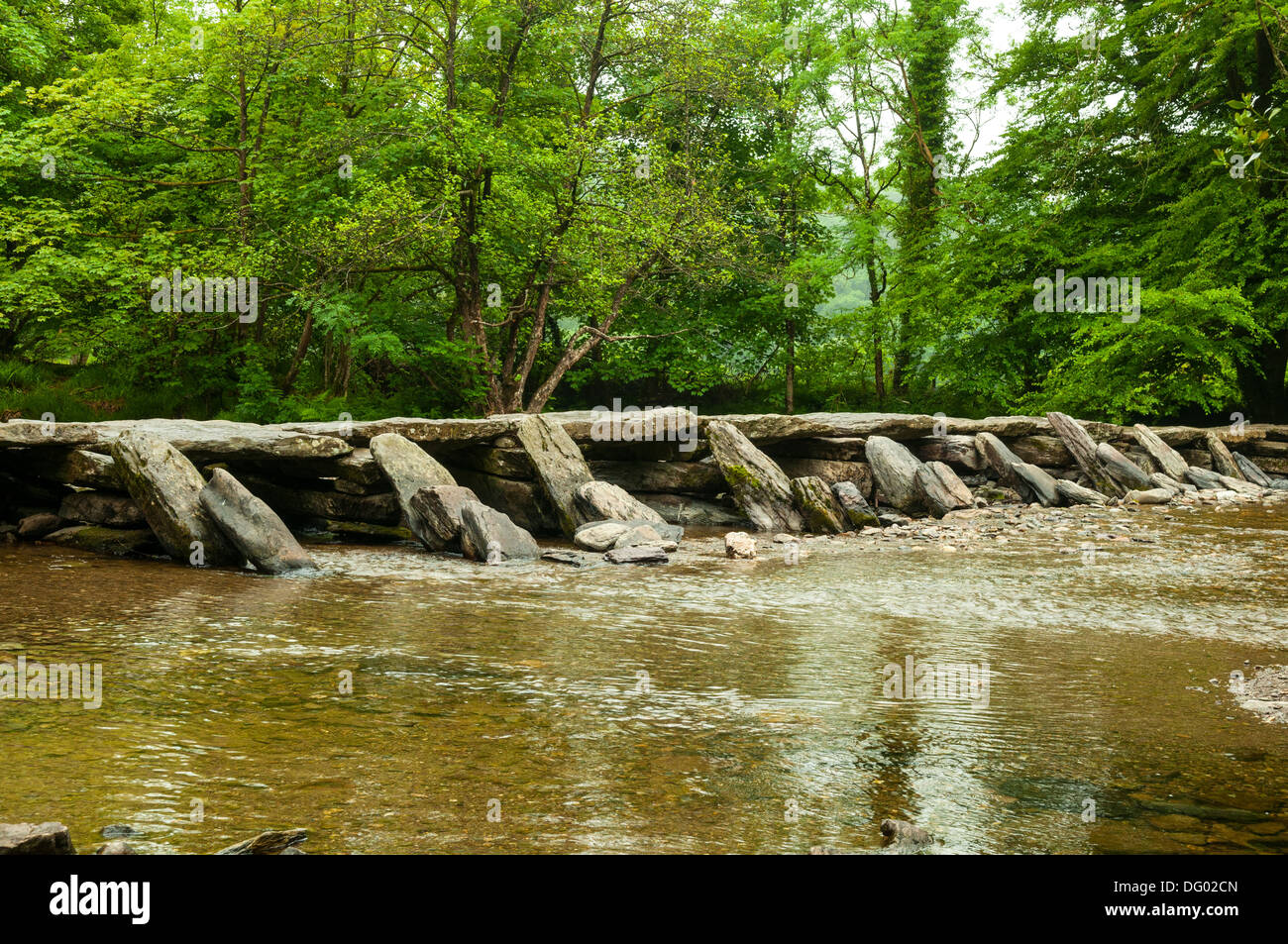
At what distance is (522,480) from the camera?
43.7ft

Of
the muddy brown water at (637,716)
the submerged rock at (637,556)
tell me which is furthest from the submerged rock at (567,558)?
the muddy brown water at (637,716)

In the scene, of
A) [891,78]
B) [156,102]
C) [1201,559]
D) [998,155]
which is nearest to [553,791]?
[1201,559]

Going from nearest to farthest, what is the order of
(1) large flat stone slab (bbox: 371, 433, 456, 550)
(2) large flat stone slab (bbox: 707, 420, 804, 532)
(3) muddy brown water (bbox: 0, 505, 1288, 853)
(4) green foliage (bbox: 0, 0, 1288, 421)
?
(3) muddy brown water (bbox: 0, 505, 1288, 853) < (1) large flat stone slab (bbox: 371, 433, 456, 550) < (2) large flat stone slab (bbox: 707, 420, 804, 532) < (4) green foliage (bbox: 0, 0, 1288, 421)

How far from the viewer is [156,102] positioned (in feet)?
64.1

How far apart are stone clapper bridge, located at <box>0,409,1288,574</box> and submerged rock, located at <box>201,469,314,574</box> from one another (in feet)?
0.06

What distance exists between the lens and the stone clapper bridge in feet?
32.5

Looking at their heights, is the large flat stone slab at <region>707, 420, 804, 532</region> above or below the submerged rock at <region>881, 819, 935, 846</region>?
above

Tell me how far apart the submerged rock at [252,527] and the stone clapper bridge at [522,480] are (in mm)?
19

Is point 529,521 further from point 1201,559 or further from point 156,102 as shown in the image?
point 156,102

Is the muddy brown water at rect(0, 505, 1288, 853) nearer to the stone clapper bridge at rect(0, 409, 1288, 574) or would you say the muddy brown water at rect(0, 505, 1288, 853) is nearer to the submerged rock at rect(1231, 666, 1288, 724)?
the submerged rock at rect(1231, 666, 1288, 724)

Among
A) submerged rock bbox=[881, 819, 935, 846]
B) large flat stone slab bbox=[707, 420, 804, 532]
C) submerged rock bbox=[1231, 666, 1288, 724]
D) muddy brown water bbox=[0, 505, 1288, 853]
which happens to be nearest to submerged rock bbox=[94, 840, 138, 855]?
muddy brown water bbox=[0, 505, 1288, 853]

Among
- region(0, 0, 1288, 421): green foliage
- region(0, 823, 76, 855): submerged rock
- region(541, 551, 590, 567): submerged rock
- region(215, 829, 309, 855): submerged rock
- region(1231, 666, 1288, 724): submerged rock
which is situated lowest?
region(1231, 666, 1288, 724): submerged rock

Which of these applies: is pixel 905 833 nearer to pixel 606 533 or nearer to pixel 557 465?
pixel 606 533

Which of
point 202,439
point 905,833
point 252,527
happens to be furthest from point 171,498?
point 905,833
